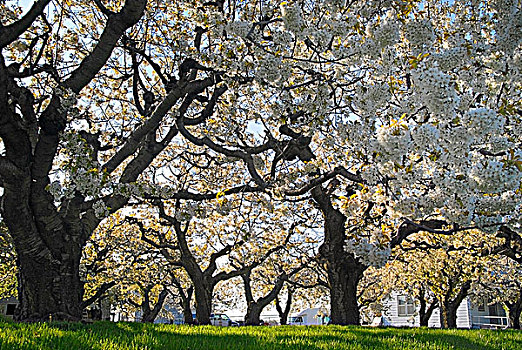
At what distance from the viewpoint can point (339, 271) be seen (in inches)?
393

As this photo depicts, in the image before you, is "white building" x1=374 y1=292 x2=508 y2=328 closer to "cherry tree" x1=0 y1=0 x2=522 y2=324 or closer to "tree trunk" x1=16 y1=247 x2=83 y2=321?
"cherry tree" x1=0 y1=0 x2=522 y2=324

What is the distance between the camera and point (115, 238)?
1700 cm

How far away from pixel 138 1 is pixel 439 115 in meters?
4.21

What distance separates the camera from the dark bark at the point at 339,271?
9844mm

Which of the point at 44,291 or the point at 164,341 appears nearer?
the point at 164,341

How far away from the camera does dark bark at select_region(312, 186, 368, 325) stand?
984 centimetres

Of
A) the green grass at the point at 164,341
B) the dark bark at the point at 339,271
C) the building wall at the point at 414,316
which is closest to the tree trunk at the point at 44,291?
the green grass at the point at 164,341

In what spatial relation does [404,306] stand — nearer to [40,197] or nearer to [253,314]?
[253,314]

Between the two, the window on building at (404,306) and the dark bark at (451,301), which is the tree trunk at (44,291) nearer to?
the dark bark at (451,301)

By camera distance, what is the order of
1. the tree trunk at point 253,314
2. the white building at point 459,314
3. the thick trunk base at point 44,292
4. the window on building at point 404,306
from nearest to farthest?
the thick trunk base at point 44,292 → the tree trunk at point 253,314 → the white building at point 459,314 → the window on building at point 404,306

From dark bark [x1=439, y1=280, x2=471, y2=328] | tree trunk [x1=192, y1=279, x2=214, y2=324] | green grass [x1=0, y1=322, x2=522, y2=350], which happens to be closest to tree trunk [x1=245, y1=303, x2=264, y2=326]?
tree trunk [x1=192, y1=279, x2=214, y2=324]

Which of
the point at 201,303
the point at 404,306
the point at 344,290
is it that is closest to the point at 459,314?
the point at 404,306

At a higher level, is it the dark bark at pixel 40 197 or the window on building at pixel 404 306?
the dark bark at pixel 40 197

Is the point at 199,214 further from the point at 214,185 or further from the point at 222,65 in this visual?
the point at 214,185
